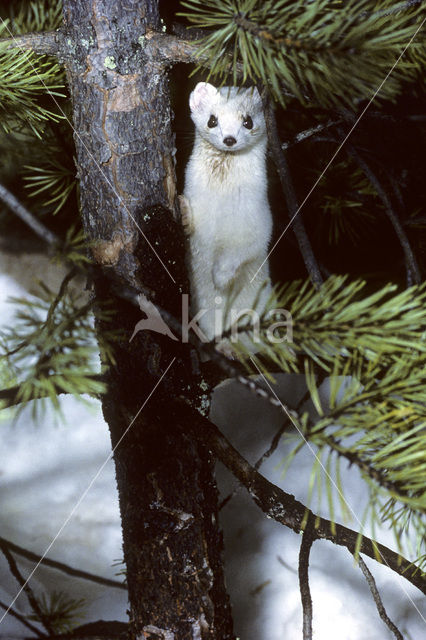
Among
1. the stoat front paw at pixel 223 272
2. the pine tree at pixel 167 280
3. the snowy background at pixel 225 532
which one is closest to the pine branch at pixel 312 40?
→ the pine tree at pixel 167 280

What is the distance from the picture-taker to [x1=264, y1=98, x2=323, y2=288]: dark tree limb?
664mm

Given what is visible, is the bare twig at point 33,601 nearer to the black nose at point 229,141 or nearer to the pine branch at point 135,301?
the pine branch at point 135,301

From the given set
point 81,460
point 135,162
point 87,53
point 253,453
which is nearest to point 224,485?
point 253,453

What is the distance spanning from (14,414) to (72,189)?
0.61 m

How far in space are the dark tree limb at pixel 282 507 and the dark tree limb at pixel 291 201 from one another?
23 centimetres

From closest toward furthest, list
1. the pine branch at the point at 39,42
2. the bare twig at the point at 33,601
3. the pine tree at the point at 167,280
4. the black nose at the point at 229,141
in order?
the pine tree at the point at 167,280
the pine branch at the point at 39,42
the black nose at the point at 229,141
the bare twig at the point at 33,601

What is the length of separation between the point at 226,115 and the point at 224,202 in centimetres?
12

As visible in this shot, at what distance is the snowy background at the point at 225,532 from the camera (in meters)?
1.01

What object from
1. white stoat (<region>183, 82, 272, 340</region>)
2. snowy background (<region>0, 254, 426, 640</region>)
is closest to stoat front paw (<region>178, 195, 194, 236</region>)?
white stoat (<region>183, 82, 272, 340</region>)

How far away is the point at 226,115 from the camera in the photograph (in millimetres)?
821

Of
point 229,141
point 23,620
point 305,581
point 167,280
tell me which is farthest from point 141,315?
point 23,620

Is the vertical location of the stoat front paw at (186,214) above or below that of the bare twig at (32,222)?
above

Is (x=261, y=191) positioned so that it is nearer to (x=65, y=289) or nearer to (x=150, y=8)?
(x=150, y=8)

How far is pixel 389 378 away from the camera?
532mm
